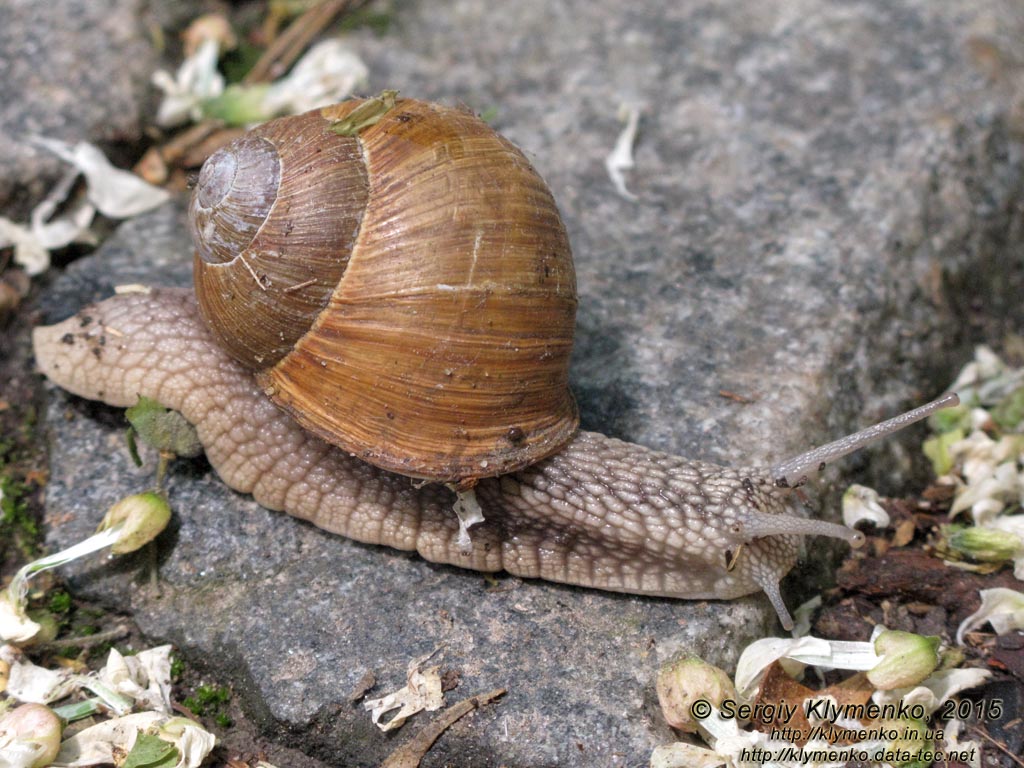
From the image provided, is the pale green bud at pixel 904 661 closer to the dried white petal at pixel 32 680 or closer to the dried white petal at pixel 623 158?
the dried white petal at pixel 623 158

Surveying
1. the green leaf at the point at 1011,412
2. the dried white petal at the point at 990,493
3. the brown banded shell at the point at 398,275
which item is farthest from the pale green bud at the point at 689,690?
the green leaf at the point at 1011,412

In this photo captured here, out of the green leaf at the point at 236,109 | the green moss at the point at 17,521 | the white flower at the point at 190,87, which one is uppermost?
the white flower at the point at 190,87

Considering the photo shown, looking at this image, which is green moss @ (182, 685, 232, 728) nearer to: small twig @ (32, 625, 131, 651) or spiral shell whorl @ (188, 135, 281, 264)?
small twig @ (32, 625, 131, 651)

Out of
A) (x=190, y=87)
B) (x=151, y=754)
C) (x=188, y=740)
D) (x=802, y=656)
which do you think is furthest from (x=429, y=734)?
(x=190, y=87)

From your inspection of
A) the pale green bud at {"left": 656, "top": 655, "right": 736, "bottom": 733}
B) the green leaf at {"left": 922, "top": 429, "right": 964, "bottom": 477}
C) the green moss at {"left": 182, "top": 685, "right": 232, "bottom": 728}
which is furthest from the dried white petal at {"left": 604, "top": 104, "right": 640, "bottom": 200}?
the green moss at {"left": 182, "top": 685, "right": 232, "bottom": 728}

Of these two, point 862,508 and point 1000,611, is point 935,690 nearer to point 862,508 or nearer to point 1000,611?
point 1000,611

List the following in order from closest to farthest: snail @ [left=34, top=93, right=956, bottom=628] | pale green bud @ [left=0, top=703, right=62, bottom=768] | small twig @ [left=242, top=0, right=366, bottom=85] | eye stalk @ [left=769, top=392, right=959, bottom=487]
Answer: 1. pale green bud @ [left=0, top=703, right=62, bottom=768]
2. snail @ [left=34, top=93, right=956, bottom=628]
3. eye stalk @ [left=769, top=392, right=959, bottom=487]
4. small twig @ [left=242, top=0, right=366, bottom=85]

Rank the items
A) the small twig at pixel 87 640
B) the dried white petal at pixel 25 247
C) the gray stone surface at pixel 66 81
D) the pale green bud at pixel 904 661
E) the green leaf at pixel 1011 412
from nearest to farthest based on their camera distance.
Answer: the pale green bud at pixel 904 661
the small twig at pixel 87 640
the green leaf at pixel 1011 412
the dried white petal at pixel 25 247
the gray stone surface at pixel 66 81
